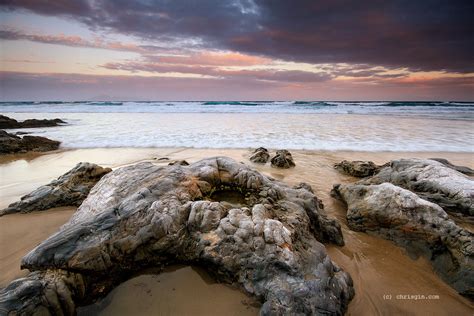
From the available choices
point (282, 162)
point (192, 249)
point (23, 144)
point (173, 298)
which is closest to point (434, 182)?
point (282, 162)

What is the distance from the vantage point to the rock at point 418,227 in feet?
10.4

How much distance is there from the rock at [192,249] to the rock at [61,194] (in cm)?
141

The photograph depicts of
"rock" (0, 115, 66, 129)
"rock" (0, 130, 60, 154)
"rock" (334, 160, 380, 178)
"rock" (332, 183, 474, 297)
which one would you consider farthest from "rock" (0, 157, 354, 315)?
"rock" (0, 115, 66, 129)

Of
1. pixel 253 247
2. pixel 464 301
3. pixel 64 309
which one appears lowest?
pixel 464 301

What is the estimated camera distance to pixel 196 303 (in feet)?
8.68

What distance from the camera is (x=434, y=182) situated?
4898 mm

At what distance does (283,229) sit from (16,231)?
13.3 ft

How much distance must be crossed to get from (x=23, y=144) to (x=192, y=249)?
33.8ft

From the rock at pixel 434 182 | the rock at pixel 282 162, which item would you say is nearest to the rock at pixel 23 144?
the rock at pixel 282 162

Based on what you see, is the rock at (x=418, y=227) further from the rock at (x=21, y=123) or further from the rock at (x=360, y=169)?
the rock at (x=21, y=123)

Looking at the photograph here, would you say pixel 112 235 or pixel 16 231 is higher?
pixel 112 235

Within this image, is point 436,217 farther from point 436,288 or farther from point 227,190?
point 227,190

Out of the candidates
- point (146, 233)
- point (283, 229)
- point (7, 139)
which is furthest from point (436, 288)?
point (7, 139)

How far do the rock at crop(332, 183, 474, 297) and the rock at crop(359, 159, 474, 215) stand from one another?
1094 millimetres
